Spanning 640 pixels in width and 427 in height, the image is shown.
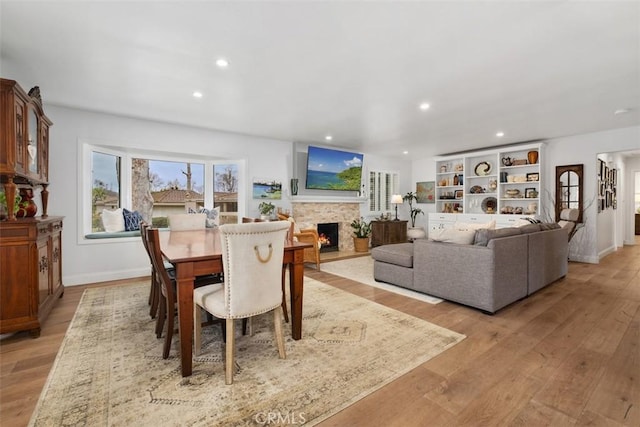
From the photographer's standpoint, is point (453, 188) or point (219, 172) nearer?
point (219, 172)

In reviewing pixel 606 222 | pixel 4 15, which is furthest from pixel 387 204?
pixel 4 15

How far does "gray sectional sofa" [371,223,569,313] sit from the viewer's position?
2.84 meters

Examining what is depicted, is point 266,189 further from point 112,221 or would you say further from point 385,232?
point 385,232

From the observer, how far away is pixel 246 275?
181cm

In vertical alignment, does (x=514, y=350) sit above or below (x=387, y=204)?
→ below

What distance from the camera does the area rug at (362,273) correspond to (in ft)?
11.2

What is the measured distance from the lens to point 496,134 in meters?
5.21

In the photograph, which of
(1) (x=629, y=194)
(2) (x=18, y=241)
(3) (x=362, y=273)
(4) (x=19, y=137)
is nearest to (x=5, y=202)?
(2) (x=18, y=241)

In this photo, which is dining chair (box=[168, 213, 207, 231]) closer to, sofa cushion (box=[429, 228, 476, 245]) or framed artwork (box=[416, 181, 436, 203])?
sofa cushion (box=[429, 228, 476, 245])

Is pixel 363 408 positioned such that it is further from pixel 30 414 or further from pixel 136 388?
pixel 30 414

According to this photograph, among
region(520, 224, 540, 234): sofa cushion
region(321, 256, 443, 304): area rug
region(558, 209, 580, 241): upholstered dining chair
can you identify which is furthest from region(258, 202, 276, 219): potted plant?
region(558, 209, 580, 241): upholstered dining chair

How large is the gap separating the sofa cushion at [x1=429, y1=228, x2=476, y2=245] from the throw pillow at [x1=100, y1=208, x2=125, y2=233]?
4.50 m

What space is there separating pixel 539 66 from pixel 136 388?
406cm

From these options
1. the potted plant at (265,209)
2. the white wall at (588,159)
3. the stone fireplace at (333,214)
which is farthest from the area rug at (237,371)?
the white wall at (588,159)
